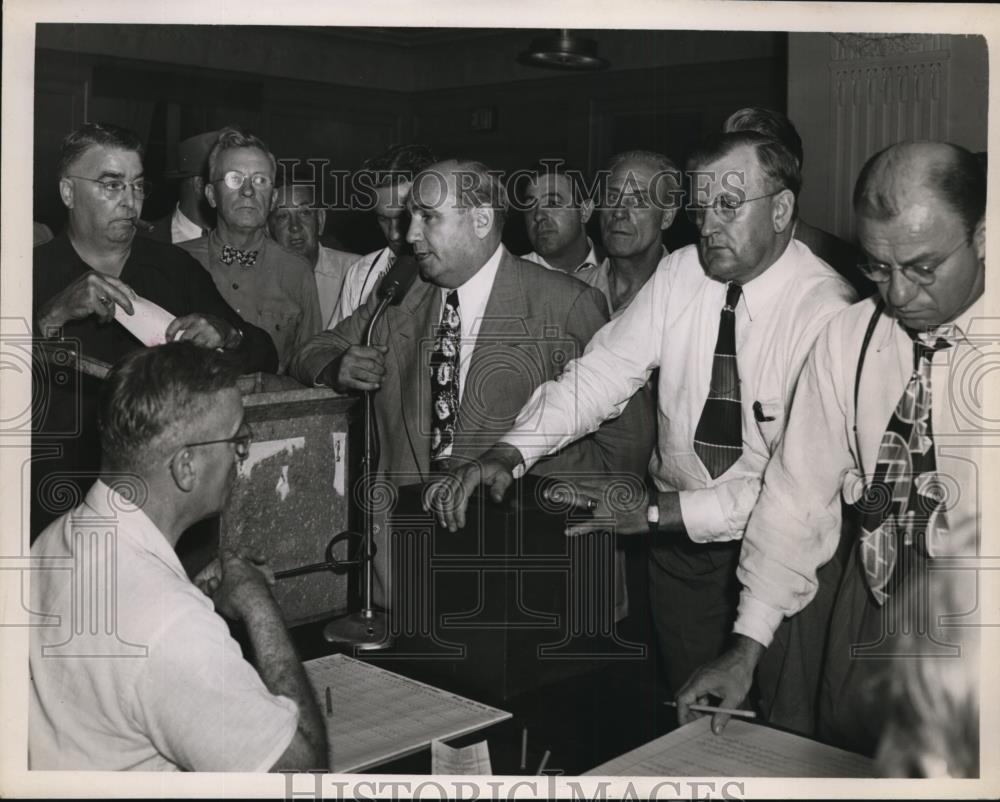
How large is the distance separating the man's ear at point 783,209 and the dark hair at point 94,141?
63.0 inches

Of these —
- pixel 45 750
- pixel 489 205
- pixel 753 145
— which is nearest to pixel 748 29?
pixel 753 145

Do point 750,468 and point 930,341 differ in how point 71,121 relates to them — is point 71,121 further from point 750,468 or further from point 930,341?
point 930,341

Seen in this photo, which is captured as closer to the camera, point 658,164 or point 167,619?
point 167,619

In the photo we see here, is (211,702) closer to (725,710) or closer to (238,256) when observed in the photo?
(725,710)

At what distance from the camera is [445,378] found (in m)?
2.78

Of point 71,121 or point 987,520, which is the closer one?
point 987,520

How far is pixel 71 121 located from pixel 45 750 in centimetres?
148

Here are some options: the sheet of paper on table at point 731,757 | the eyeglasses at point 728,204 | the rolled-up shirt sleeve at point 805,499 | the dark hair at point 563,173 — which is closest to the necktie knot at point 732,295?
the eyeglasses at point 728,204

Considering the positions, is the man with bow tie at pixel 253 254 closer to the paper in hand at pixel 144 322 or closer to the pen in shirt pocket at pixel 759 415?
the paper in hand at pixel 144 322

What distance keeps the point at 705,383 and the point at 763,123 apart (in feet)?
2.24

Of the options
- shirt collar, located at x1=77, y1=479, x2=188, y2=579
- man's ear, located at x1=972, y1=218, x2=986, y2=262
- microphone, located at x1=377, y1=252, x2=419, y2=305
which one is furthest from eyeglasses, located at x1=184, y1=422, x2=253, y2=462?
man's ear, located at x1=972, y1=218, x2=986, y2=262

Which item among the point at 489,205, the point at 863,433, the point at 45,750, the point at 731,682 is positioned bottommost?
the point at 45,750

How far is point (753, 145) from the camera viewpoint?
2525mm

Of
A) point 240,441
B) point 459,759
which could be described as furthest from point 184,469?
point 459,759
